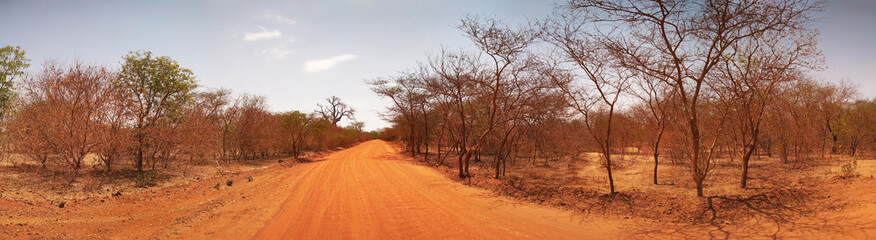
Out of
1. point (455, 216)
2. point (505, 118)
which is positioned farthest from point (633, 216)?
point (505, 118)

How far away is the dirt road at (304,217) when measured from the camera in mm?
5801

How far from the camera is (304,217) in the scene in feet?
22.6

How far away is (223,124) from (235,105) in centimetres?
160

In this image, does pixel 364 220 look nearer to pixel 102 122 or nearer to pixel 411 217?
pixel 411 217

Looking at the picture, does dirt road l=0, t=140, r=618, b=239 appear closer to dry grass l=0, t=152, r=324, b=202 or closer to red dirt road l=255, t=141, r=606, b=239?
red dirt road l=255, t=141, r=606, b=239

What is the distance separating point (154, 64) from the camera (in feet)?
49.4

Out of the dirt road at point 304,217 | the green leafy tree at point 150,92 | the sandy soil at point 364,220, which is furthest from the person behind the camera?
the green leafy tree at point 150,92

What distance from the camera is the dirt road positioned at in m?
5.80

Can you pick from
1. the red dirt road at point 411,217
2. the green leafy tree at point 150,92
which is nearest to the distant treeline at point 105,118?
the green leafy tree at point 150,92

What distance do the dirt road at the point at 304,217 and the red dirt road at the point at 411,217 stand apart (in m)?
0.02

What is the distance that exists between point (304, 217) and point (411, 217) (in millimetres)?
2079

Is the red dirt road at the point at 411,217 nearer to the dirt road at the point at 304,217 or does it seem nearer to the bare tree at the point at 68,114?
the dirt road at the point at 304,217

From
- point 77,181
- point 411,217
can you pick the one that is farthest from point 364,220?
point 77,181

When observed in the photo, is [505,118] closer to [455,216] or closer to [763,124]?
[455,216]
